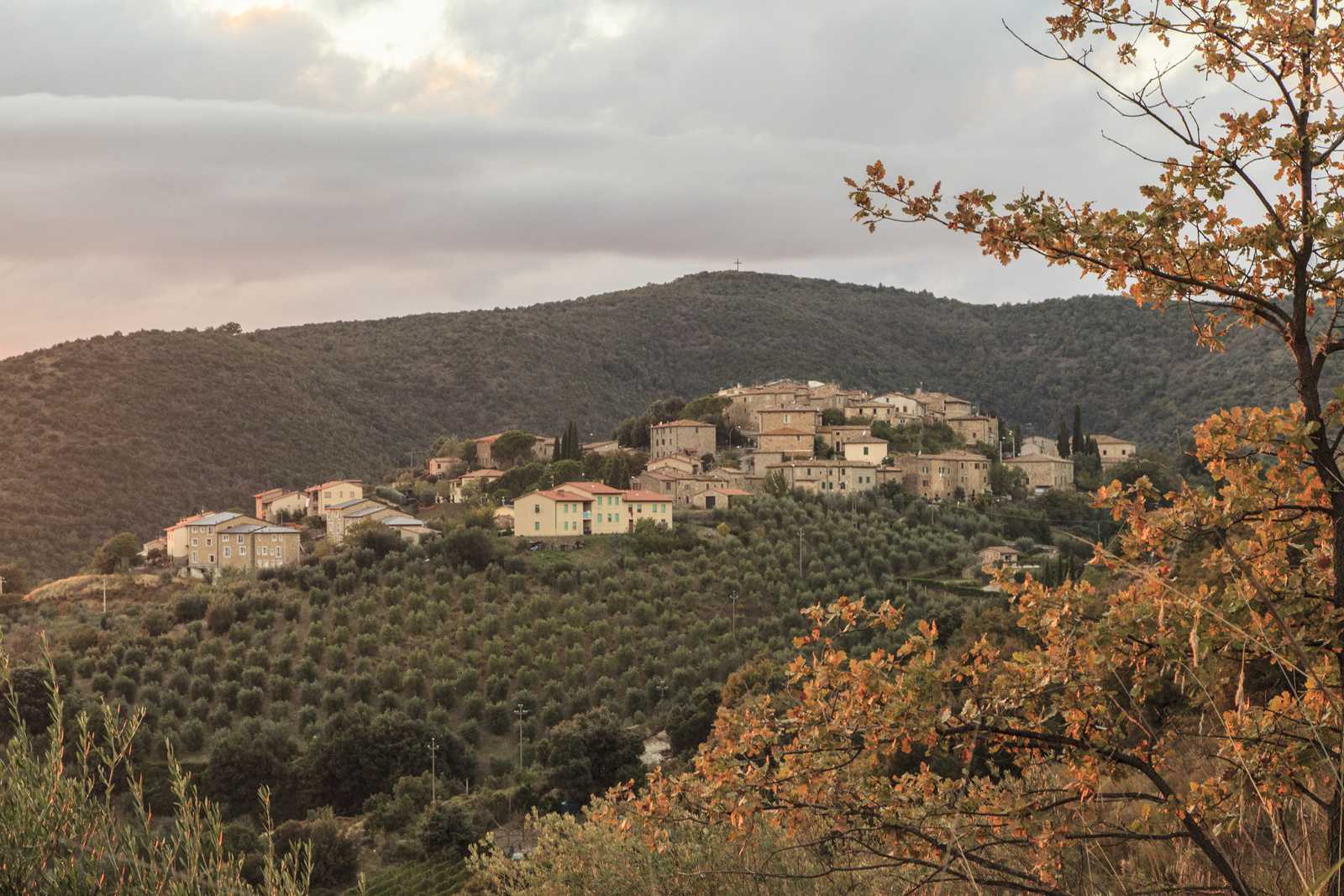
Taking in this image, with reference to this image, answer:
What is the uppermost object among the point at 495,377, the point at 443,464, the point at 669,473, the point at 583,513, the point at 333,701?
the point at 495,377

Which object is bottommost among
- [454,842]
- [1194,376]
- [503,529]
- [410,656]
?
[454,842]

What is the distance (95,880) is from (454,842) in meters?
20.0

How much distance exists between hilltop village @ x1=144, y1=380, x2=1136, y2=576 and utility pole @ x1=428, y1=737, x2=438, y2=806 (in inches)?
502

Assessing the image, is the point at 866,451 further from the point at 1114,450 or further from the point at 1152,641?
the point at 1152,641

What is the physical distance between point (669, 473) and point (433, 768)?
19973mm

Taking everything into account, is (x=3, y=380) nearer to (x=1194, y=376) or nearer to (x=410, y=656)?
(x=410, y=656)

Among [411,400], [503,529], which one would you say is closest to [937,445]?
[503,529]

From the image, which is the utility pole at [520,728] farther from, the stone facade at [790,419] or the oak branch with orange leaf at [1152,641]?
the oak branch with orange leaf at [1152,641]

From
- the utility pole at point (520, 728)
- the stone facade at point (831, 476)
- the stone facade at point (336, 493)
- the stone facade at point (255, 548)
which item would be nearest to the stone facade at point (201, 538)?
the stone facade at point (255, 548)

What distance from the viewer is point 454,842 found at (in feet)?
70.9

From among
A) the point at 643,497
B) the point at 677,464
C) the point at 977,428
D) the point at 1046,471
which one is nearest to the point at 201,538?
the point at 643,497

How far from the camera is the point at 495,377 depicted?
261 feet

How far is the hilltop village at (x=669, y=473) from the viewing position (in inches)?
1567

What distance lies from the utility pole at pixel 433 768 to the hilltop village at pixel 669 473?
41.9 feet
